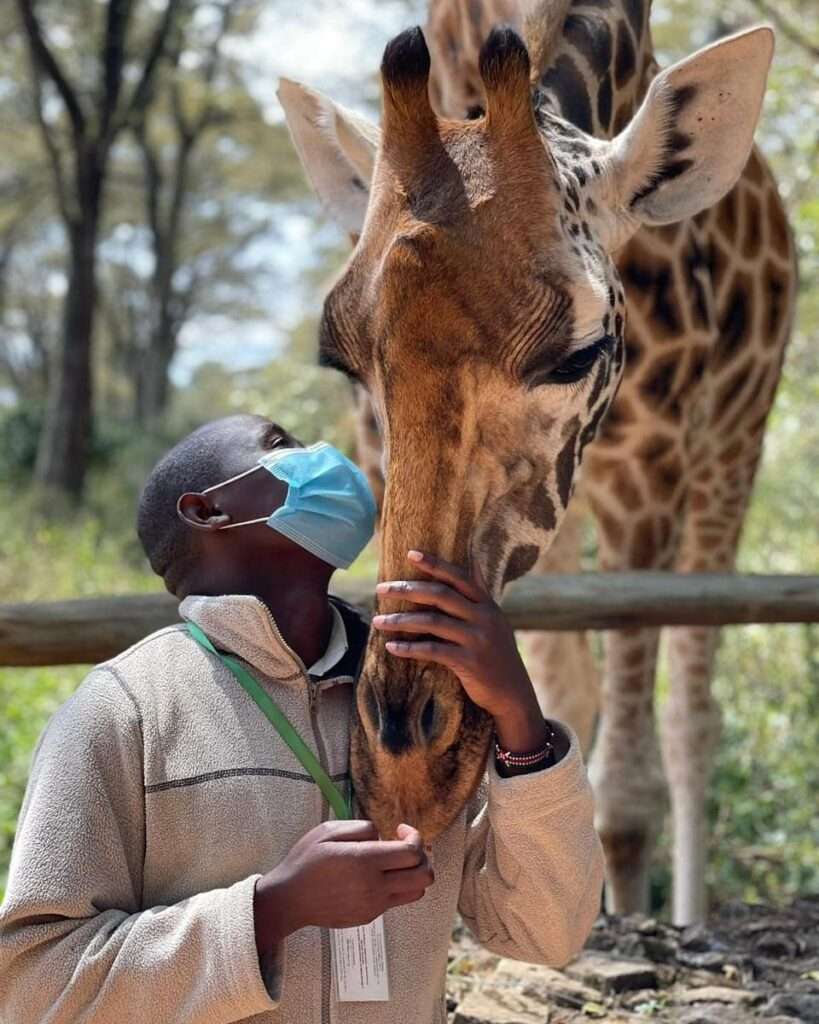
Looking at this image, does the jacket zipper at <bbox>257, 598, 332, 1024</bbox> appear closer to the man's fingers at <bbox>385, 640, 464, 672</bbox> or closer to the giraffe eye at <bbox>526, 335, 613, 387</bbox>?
the man's fingers at <bbox>385, 640, 464, 672</bbox>

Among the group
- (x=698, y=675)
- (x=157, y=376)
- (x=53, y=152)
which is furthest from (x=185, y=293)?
(x=698, y=675)

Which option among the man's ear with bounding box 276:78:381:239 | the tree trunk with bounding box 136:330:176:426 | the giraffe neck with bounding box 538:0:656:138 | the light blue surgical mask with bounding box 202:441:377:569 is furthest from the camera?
the tree trunk with bounding box 136:330:176:426

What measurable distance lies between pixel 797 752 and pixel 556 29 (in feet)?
13.3

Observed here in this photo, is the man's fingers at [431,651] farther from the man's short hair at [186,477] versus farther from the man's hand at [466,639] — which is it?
the man's short hair at [186,477]

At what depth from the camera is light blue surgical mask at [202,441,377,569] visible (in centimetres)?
206

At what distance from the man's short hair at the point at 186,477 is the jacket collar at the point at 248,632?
0.31ft

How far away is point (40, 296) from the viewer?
1459 inches

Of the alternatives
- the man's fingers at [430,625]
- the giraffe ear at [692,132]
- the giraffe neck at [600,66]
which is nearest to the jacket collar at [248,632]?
the man's fingers at [430,625]

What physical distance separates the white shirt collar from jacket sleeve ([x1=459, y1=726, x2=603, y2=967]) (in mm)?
310

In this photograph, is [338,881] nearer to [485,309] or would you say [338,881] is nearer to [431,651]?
[431,651]

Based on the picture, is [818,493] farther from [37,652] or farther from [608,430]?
[37,652]

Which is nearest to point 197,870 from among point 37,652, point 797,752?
point 37,652

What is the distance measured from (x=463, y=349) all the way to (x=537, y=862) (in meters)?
0.78

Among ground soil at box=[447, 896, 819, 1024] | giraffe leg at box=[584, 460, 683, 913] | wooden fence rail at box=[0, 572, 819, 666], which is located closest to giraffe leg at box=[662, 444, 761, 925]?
giraffe leg at box=[584, 460, 683, 913]
